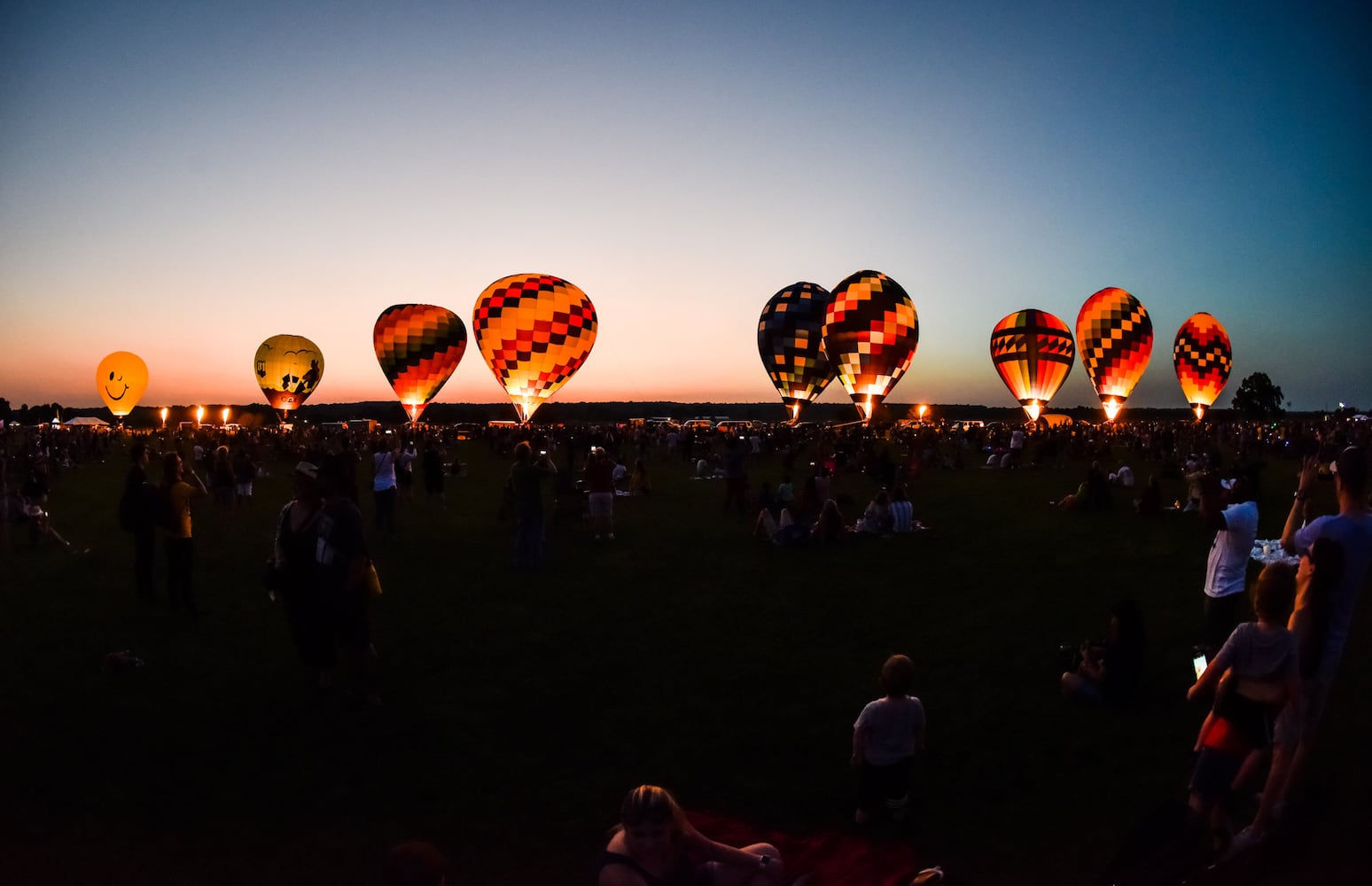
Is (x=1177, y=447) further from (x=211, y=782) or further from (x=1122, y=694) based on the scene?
(x=211, y=782)

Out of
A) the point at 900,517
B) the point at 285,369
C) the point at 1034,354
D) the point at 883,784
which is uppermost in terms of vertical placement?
the point at 1034,354

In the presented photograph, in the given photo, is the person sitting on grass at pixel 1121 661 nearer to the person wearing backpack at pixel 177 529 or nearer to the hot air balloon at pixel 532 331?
the person wearing backpack at pixel 177 529

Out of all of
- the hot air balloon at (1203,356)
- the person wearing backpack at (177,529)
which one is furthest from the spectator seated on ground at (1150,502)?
the hot air balloon at (1203,356)

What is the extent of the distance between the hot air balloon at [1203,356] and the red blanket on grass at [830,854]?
52921 mm

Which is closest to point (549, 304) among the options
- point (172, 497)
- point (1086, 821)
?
point (172, 497)

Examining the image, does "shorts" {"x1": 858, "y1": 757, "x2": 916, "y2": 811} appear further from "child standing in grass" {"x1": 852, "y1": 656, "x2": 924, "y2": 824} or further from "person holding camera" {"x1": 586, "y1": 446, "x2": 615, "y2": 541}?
"person holding camera" {"x1": 586, "y1": 446, "x2": 615, "y2": 541}

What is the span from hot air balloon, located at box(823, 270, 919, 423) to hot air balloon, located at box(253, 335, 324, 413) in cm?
3294

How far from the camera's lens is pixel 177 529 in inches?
303

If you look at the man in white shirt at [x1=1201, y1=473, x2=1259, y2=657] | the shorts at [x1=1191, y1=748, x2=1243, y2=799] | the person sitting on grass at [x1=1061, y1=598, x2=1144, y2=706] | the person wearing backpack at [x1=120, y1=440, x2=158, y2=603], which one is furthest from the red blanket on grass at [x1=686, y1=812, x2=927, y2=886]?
the person wearing backpack at [x1=120, y1=440, x2=158, y2=603]

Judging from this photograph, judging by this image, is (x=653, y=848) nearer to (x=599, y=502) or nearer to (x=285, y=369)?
(x=599, y=502)

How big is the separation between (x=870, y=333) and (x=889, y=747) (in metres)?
33.7

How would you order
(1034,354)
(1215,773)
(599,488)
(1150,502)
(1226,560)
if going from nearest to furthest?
(1215,773) < (1226,560) < (599,488) < (1150,502) < (1034,354)

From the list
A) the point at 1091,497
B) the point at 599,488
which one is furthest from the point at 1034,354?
the point at 599,488

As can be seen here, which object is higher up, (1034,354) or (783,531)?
(1034,354)
